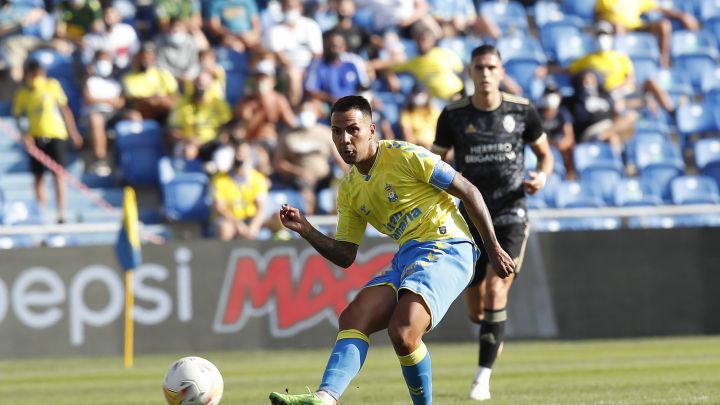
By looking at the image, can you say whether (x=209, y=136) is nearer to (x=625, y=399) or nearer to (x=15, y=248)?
(x=15, y=248)

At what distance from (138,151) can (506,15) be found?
739 centimetres

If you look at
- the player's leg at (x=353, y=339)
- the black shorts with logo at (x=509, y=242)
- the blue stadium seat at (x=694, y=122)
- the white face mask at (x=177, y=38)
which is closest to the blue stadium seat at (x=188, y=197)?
the white face mask at (x=177, y=38)

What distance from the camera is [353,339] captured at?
6.87m

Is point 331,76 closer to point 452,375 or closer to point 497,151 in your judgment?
point 452,375

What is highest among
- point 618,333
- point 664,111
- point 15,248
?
point 664,111

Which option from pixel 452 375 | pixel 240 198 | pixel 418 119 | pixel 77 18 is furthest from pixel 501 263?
pixel 77 18

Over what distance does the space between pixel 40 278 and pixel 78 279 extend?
1.54 feet

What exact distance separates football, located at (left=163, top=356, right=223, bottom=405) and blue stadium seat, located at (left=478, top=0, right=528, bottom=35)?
49.6ft

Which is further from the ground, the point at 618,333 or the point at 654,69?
the point at 654,69

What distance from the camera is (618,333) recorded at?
1705 centimetres

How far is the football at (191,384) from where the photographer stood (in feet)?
25.1

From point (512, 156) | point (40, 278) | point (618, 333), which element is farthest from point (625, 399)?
point (40, 278)

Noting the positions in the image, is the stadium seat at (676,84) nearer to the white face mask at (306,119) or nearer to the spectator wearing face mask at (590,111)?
the spectator wearing face mask at (590,111)

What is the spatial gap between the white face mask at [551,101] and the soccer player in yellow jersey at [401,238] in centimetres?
1200
